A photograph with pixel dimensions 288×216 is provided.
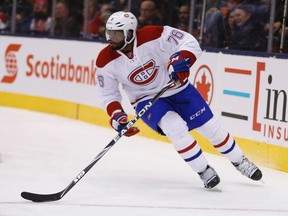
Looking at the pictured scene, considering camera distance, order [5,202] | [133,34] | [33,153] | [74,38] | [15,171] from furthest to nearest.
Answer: [74,38]
[33,153]
[15,171]
[133,34]
[5,202]

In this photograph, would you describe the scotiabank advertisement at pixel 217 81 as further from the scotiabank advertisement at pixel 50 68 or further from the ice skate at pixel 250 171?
the ice skate at pixel 250 171

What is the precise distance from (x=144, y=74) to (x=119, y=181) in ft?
2.43

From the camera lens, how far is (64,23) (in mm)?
10453

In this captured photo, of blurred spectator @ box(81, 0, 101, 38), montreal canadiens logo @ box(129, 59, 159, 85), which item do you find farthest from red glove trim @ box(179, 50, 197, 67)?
blurred spectator @ box(81, 0, 101, 38)

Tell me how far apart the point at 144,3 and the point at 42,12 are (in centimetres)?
219

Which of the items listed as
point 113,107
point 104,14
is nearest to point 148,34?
point 113,107

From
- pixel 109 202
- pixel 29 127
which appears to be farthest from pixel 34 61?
pixel 109 202

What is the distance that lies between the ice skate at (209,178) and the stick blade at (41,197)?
98 cm

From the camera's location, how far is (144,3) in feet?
29.7

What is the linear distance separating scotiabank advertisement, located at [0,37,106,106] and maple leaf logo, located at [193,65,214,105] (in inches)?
72.2

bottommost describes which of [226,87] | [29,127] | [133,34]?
[29,127]

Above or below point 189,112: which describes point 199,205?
below

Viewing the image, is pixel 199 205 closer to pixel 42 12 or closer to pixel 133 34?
pixel 133 34

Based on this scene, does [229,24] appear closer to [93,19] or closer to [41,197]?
[93,19]
